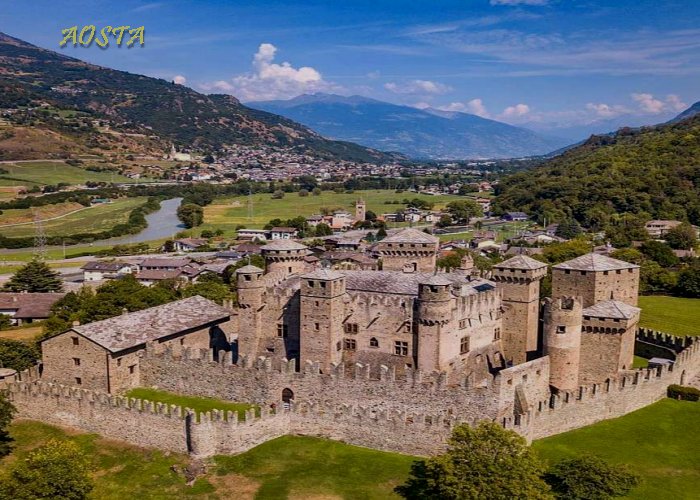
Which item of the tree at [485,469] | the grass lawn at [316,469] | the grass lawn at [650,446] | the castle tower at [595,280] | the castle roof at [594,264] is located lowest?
the grass lawn at [316,469]

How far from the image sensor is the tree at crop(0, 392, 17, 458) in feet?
135

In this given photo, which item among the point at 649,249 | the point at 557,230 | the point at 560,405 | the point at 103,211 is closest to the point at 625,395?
the point at 560,405

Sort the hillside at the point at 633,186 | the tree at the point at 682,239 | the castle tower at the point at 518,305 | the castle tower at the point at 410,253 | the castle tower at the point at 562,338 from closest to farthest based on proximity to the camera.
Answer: the castle tower at the point at 562,338 → the castle tower at the point at 518,305 → the castle tower at the point at 410,253 → the tree at the point at 682,239 → the hillside at the point at 633,186

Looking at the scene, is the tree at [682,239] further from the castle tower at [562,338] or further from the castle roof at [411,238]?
the castle tower at [562,338]

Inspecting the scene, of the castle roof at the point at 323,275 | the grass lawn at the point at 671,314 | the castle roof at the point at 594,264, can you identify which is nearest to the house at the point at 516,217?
the grass lawn at the point at 671,314

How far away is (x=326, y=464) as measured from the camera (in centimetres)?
3803

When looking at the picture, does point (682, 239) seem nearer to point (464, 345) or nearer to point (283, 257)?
point (464, 345)

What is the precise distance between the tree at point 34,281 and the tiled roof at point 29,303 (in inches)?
189

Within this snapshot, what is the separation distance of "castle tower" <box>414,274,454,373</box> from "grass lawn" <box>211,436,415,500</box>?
7.20 metres

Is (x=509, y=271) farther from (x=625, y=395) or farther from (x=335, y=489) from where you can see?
(x=335, y=489)

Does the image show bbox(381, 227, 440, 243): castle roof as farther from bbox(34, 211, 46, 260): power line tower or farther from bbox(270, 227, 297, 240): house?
bbox(270, 227, 297, 240): house

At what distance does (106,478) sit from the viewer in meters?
38.2

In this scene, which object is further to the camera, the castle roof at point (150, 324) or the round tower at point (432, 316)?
the castle roof at point (150, 324)

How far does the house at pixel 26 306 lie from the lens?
8088 centimetres
